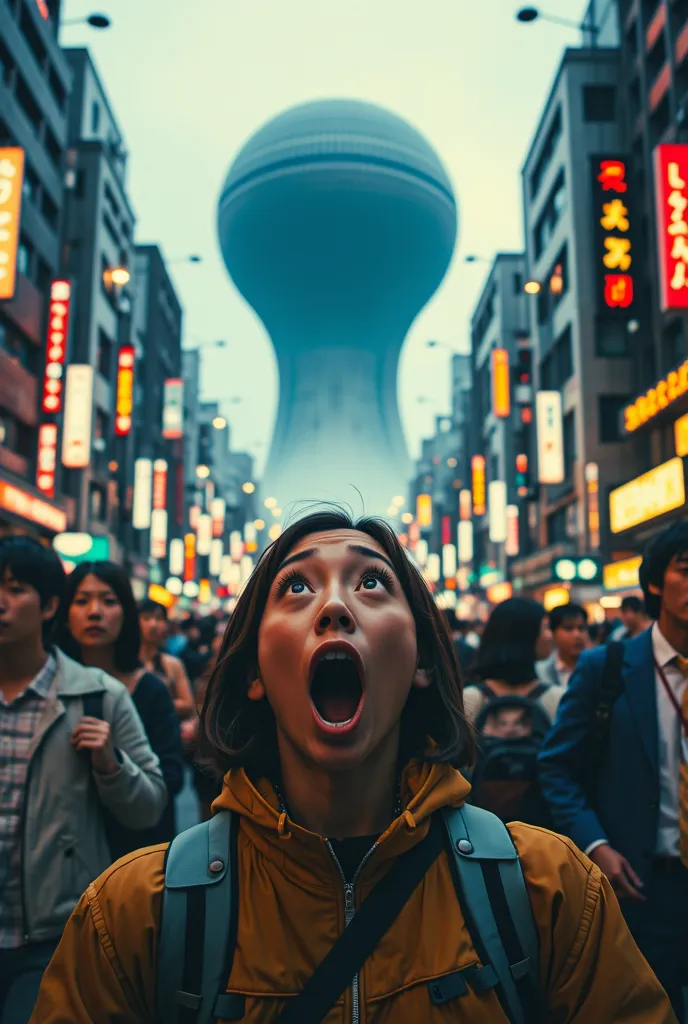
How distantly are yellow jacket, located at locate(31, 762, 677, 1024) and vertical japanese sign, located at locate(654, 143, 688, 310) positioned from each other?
18.8m

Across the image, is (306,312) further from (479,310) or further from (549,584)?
(549,584)

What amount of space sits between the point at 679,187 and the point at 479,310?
3809 centimetres

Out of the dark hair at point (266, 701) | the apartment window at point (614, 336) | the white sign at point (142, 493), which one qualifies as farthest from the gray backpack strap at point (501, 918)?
the white sign at point (142, 493)

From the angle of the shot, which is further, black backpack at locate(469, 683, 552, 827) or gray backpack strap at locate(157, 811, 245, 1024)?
black backpack at locate(469, 683, 552, 827)

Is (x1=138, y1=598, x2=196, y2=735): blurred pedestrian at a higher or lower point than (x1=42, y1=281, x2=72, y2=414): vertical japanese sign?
lower

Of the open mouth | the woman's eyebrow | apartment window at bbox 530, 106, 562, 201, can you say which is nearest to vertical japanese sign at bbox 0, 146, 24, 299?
the woman's eyebrow

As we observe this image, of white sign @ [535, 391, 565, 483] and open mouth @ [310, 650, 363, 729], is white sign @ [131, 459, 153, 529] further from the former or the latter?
open mouth @ [310, 650, 363, 729]

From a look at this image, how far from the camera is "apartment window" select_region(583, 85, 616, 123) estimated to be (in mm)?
35000

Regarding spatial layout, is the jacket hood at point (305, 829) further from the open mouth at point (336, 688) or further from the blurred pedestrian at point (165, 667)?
the blurred pedestrian at point (165, 667)

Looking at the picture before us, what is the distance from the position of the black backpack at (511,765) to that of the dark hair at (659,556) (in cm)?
91

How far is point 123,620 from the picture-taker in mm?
4703

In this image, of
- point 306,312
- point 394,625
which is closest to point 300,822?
point 394,625

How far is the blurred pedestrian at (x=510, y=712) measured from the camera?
13.5 feet

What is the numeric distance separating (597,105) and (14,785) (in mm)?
37575
